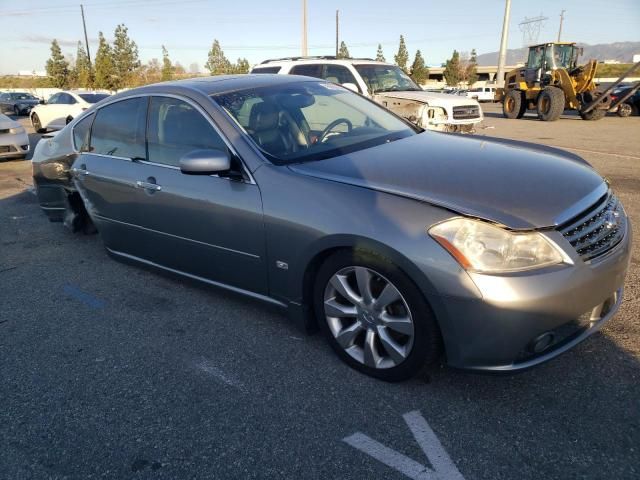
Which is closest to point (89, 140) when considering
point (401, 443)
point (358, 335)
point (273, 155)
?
point (273, 155)

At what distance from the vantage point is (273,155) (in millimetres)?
3115

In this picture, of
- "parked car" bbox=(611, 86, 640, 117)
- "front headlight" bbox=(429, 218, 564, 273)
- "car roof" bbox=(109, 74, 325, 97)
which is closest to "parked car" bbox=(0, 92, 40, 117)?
"parked car" bbox=(611, 86, 640, 117)

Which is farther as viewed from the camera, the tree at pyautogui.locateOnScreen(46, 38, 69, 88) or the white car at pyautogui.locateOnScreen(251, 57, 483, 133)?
the tree at pyautogui.locateOnScreen(46, 38, 69, 88)

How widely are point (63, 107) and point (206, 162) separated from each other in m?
16.9

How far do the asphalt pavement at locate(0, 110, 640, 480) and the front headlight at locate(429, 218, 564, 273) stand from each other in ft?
2.42

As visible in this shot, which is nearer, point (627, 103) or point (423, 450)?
point (423, 450)

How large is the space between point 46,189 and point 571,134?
1358 cm

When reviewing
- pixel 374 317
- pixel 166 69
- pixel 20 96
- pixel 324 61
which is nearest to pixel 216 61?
pixel 166 69

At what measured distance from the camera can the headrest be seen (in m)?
3.33

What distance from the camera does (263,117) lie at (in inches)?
134

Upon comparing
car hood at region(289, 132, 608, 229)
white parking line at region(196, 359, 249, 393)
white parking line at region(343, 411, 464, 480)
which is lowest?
white parking line at region(196, 359, 249, 393)

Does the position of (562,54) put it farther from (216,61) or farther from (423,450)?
(216,61)

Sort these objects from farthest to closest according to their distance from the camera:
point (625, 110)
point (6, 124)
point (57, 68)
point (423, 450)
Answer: point (57, 68) < point (625, 110) < point (6, 124) < point (423, 450)

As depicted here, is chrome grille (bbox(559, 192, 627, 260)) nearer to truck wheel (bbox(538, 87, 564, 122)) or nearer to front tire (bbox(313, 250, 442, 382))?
front tire (bbox(313, 250, 442, 382))
